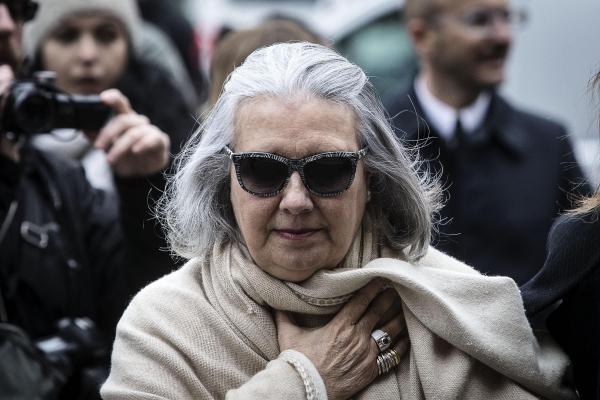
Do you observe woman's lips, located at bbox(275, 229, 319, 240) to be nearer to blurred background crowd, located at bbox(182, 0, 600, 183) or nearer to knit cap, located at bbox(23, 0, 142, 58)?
knit cap, located at bbox(23, 0, 142, 58)

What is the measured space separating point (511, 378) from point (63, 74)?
9.40ft

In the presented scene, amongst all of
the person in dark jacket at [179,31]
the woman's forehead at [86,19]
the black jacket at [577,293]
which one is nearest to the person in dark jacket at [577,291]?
the black jacket at [577,293]

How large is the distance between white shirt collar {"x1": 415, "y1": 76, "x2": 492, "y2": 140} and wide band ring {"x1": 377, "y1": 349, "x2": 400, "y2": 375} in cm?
231

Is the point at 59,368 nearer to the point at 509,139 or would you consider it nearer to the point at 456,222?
the point at 456,222

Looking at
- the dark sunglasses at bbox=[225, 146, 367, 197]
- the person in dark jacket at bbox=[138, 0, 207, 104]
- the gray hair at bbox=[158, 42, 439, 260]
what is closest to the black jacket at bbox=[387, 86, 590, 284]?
the gray hair at bbox=[158, 42, 439, 260]

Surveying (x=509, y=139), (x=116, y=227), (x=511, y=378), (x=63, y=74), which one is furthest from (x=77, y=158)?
(x=511, y=378)

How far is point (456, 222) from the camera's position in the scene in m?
5.07

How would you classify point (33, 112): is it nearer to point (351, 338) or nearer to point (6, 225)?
point (6, 225)

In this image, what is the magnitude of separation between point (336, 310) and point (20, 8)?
1716mm

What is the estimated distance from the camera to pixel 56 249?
3.93 metres

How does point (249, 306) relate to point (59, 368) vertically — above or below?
above

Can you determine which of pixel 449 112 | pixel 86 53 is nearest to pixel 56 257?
pixel 86 53

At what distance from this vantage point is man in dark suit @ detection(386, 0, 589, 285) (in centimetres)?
500

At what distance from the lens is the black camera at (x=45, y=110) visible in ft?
12.7
